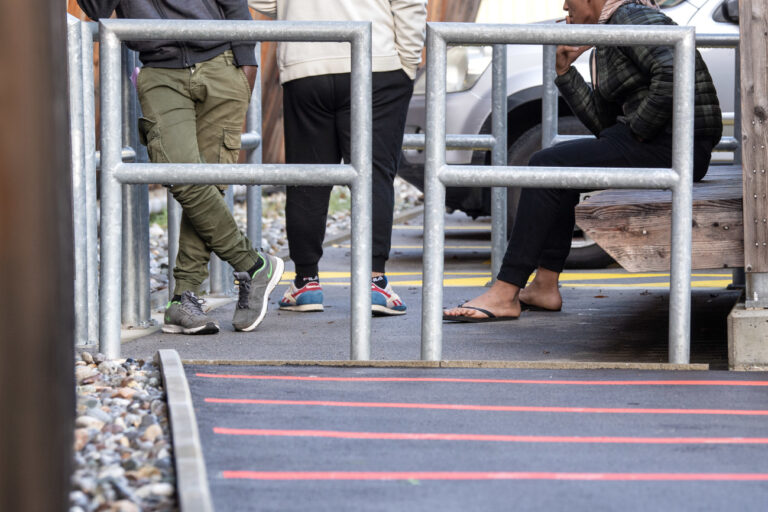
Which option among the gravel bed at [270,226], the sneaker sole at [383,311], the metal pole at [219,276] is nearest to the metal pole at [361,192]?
the sneaker sole at [383,311]

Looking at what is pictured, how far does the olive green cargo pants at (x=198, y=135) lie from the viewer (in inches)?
168

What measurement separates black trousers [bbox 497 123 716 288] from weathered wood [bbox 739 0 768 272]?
2.35 ft

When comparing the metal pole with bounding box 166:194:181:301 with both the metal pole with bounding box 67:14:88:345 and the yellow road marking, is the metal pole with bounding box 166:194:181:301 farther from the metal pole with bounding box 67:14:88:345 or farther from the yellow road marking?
the yellow road marking

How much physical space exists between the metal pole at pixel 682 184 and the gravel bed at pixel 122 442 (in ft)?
4.81

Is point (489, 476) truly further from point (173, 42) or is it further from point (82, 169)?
point (173, 42)

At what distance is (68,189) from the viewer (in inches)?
70.1

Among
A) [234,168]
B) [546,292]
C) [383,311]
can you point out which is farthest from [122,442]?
[546,292]

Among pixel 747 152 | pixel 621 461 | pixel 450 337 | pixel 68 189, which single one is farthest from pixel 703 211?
pixel 68 189

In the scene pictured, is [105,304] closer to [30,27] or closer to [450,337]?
[450,337]

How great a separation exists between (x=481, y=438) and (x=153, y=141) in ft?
6.49

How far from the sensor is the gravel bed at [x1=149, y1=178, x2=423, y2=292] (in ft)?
24.4

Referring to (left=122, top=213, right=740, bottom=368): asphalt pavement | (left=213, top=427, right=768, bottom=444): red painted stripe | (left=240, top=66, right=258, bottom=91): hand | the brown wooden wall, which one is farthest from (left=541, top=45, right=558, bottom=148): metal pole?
the brown wooden wall

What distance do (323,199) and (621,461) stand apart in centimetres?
262

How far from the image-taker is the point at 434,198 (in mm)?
3500
